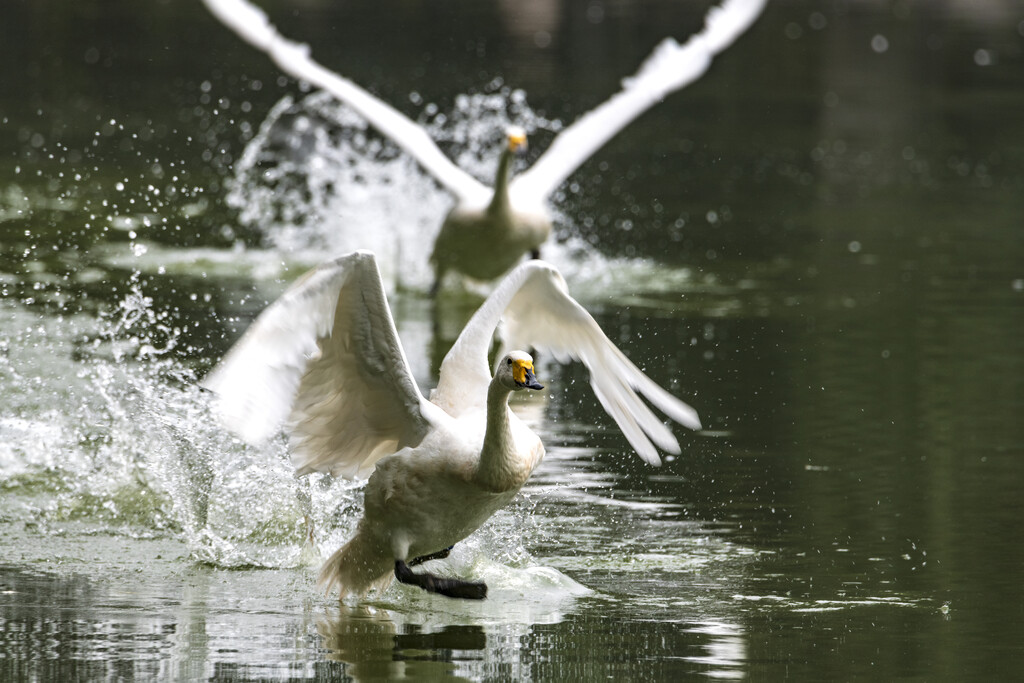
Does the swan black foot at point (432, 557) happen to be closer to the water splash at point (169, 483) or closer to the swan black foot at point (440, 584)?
the water splash at point (169, 483)

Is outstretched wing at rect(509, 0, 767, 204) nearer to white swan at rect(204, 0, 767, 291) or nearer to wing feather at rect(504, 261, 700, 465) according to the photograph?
white swan at rect(204, 0, 767, 291)

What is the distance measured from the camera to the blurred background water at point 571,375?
642 centimetres

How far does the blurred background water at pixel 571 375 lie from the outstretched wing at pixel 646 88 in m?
0.96

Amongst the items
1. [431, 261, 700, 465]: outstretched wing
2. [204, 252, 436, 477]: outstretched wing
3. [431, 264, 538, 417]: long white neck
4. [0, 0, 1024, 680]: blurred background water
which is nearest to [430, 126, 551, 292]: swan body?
[0, 0, 1024, 680]: blurred background water

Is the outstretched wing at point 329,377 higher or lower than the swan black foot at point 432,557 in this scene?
higher

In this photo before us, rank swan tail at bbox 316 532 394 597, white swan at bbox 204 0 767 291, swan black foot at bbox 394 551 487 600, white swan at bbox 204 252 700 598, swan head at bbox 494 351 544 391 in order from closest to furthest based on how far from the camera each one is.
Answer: white swan at bbox 204 252 700 598, swan head at bbox 494 351 544 391, swan black foot at bbox 394 551 487 600, swan tail at bbox 316 532 394 597, white swan at bbox 204 0 767 291

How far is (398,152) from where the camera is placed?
55.1 ft

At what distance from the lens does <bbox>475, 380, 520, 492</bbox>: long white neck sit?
6621 mm

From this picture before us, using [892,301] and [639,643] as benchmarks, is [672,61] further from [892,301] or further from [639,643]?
[639,643]

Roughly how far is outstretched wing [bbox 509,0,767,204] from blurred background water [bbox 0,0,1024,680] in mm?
957

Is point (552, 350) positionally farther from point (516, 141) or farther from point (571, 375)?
point (516, 141)

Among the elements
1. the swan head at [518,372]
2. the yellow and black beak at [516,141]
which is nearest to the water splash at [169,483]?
the swan head at [518,372]

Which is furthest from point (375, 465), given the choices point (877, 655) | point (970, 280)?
point (970, 280)

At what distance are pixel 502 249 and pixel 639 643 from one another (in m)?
6.88
